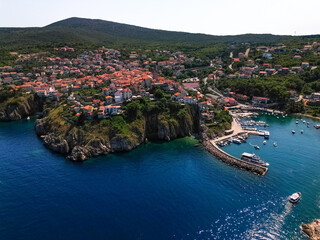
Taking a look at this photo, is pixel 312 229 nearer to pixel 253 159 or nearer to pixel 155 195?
pixel 253 159

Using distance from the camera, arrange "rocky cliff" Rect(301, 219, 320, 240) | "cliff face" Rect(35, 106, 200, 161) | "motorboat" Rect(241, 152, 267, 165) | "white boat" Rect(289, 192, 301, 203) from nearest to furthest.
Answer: "rocky cliff" Rect(301, 219, 320, 240)
"white boat" Rect(289, 192, 301, 203)
"motorboat" Rect(241, 152, 267, 165)
"cliff face" Rect(35, 106, 200, 161)

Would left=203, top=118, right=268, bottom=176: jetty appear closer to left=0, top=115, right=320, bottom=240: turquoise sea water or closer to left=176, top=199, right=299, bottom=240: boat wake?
left=0, top=115, right=320, bottom=240: turquoise sea water

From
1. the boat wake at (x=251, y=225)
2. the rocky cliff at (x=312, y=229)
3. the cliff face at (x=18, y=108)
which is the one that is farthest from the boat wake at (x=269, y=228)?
the cliff face at (x=18, y=108)

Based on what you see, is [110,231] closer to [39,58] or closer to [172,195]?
[172,195]

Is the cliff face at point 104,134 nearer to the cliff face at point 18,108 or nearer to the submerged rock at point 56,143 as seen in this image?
the submerged rock at point 56,143

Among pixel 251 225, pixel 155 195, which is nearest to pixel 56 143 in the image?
pixel 155 195

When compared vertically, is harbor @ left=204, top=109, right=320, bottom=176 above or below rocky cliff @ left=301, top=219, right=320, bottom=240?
below

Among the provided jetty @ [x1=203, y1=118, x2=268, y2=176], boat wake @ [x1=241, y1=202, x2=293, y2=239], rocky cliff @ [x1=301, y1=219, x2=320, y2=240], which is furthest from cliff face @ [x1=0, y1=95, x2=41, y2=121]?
rocky cliff @ [x1=301, y1=219, x2=320, y2=240]

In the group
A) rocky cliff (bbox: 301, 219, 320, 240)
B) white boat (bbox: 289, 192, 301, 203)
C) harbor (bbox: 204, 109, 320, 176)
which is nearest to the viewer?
rocky cliff (bbox: 301, 219, 320, 240)
